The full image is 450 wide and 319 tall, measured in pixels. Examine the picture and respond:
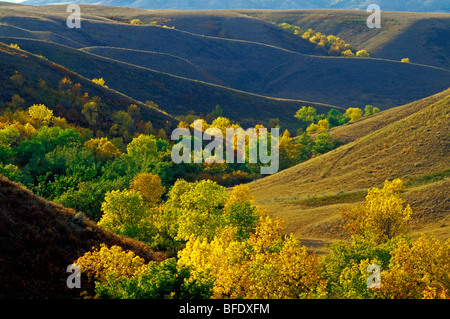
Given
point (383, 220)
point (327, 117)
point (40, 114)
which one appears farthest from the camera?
point (327, 117)

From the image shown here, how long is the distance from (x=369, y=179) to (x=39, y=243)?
187ft

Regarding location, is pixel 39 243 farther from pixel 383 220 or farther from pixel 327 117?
pixel 327 117

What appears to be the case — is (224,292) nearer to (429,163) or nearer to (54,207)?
(54,207)

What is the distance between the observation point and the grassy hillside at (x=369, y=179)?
57.0 metres

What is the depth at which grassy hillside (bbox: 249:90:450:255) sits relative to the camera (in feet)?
187

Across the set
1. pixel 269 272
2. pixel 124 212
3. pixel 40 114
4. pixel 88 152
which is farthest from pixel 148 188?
pixel 40 114

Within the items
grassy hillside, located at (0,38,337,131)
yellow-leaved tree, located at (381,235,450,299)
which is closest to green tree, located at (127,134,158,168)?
yellow-leaved tree, located at (381,235,450,299)

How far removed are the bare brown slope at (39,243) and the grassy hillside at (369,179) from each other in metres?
27.6

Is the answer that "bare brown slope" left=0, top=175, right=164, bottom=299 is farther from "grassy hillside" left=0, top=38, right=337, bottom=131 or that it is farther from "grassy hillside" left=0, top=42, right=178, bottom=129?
"grassy hillside" left=0, top=38, right=337, bottom=131

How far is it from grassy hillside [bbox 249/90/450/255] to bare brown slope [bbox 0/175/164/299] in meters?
27.6

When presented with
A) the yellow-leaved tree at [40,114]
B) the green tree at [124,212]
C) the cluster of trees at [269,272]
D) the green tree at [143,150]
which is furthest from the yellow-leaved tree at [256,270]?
the yellow-leaved tree at [40,114]

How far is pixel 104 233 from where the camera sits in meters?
35.8

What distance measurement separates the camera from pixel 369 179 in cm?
7338
